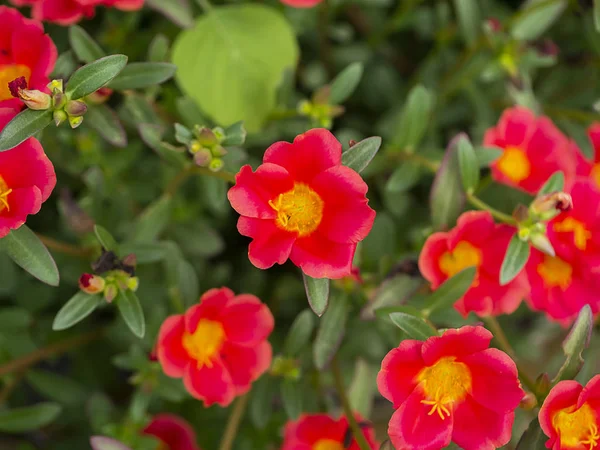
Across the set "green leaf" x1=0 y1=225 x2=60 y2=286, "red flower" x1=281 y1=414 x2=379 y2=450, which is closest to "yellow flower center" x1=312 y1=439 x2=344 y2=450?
"red flower" x1=281 y1=414 x2=379 y2=450

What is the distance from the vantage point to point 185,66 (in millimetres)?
1435

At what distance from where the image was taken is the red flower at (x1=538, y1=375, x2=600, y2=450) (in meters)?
0.94

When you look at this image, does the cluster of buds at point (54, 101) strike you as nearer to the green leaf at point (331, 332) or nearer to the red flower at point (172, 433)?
the green leaf at point (331, 332)

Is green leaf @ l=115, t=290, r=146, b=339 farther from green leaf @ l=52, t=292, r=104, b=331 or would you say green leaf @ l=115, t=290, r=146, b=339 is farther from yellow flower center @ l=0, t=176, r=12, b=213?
yellow flower center @ l=0, t=176, r=12, b=213

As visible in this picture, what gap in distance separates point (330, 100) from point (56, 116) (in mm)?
615

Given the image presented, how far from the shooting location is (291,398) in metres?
1.33

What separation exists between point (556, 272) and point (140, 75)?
853mm

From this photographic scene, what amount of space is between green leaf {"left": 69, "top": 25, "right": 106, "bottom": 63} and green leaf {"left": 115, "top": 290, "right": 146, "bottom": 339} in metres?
0.43

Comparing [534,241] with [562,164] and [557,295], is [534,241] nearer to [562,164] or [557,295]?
[557,295]

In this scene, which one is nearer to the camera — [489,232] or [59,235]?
[489,232]

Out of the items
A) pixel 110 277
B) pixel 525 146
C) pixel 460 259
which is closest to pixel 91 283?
pixel 110 277

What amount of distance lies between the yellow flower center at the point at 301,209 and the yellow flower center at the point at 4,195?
1.29ft

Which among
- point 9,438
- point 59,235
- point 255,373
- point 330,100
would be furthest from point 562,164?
point 9,438

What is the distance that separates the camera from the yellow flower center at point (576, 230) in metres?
1.16
